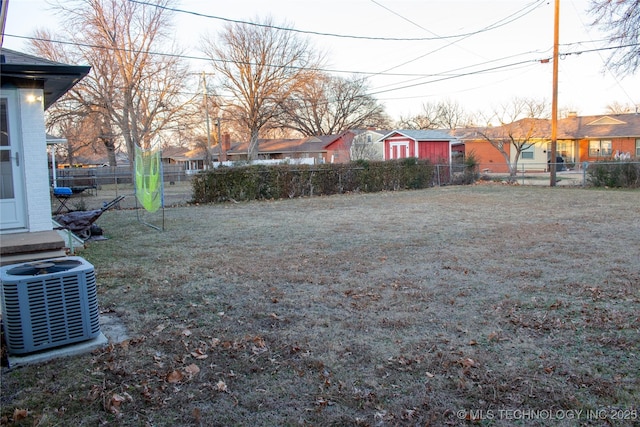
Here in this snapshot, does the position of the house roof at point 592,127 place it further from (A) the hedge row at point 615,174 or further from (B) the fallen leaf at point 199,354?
(B) the fallen leaf at point 199,354

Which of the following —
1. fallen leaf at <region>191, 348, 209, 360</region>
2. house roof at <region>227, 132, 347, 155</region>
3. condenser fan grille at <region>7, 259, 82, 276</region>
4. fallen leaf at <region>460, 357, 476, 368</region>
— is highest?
house roof at <region>227, 132, 347, 155</region>

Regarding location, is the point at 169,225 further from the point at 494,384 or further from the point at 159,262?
the point at 494,384

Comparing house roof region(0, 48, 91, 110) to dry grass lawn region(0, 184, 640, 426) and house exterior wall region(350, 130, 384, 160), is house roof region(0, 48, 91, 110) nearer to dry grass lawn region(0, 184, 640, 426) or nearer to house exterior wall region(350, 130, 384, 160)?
dry grass lawn region(0, 184, 640, 426)

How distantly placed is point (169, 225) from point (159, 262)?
14.4ft

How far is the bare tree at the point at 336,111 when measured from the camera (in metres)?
45.2

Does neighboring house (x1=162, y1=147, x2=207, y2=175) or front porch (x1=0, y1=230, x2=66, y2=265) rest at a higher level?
neighboring house (x1=162, y1=147, x2=207, y2=175)

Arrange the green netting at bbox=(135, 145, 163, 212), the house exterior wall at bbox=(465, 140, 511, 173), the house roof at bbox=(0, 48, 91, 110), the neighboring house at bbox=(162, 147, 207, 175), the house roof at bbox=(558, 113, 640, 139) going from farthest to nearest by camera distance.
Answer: the neighboring house at bbox=(162, 147, 207, 175)
the house exterior wall at bbox=(465, 140, 511, 173)
the house roof at bbox=(558, 113, 640, 139)
the green netting at bbox=(135, 145, 163, 212)
the house roof at bbox=(0, 48, 91, 110)

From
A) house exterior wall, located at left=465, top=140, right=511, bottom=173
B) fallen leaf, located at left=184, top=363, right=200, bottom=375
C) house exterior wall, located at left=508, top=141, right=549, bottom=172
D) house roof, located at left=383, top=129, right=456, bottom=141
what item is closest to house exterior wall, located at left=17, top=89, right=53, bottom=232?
fallen leaf, located at left=184, top=363, right=200, bottom=375

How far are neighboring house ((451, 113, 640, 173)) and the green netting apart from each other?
2494 centimetres

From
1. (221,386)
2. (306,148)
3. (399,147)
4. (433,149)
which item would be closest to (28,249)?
(221,386)

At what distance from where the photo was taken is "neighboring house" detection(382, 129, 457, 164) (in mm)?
31250

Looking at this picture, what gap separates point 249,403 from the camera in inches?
116

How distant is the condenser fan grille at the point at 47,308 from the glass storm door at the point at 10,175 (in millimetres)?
3656

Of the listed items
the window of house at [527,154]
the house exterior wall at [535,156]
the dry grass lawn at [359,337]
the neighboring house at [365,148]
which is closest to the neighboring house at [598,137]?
the house exterior wall at [535,156]
